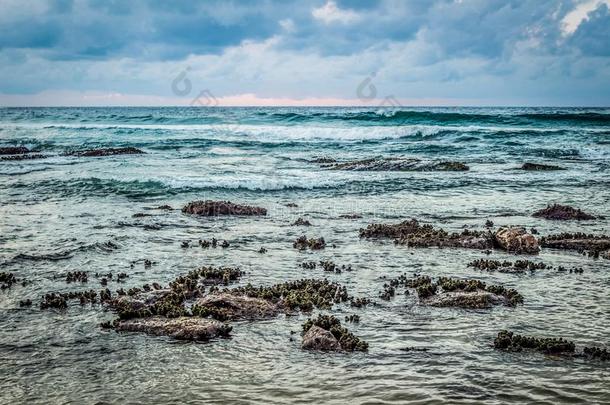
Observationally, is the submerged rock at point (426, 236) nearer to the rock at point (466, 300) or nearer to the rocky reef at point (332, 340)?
the rock at point (466, 300)

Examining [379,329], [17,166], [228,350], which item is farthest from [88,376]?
[17,166]

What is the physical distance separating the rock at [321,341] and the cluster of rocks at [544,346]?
2609mm

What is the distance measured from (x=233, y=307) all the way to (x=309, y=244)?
5.88 meters

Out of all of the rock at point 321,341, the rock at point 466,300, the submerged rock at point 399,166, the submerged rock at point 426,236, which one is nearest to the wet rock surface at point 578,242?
the submerged rock at point 426,236

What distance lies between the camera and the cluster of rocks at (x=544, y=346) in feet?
28.5

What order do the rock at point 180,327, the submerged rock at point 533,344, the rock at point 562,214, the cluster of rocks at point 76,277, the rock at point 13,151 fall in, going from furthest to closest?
the rock at point 13,151, the rock at point 562,214, the cluster of rocks at point 76,277, the rock at point 180,327, the submerged rock at point 533,344

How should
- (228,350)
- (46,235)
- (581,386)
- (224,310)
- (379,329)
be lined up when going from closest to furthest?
(581,386) < (228,350) < (379,329) < (224,310) < (46,235)

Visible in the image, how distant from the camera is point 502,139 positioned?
59.8 m

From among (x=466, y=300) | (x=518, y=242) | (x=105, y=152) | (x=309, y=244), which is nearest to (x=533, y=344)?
(x=466, y=300)

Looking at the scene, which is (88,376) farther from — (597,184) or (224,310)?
(597,184)

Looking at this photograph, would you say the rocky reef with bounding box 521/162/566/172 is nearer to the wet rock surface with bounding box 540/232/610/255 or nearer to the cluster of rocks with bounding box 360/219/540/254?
the wet rock surface with bounding box 540/232/610/255

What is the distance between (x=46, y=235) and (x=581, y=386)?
15.3 metres

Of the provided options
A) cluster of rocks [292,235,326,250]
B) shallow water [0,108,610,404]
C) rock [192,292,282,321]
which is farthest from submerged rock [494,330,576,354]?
cluster of rocks [292,235,326,250]

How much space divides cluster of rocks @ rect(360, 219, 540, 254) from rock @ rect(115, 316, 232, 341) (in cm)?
825
